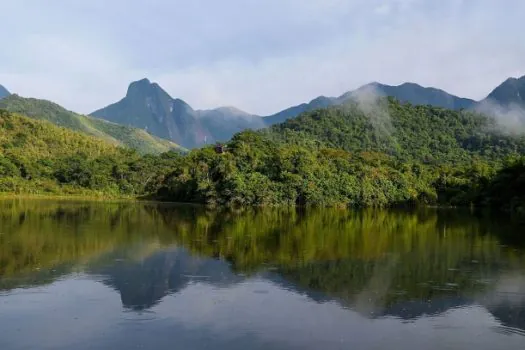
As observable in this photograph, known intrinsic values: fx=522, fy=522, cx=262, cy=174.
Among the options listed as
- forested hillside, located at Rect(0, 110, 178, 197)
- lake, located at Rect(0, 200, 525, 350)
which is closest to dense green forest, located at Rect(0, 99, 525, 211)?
forested hillside, located at Rect(0, 110, 178, 197)

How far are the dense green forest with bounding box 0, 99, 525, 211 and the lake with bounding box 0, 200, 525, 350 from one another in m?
44.2

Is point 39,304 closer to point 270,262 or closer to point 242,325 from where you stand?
point 242,325

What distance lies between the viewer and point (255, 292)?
651 inches

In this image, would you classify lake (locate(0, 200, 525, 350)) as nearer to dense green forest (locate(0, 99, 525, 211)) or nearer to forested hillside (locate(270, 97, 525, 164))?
dense green forest (locate(0, 99, 525, 211))

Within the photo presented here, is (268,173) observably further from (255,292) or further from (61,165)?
(255,292)

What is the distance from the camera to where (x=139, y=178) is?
324 feet

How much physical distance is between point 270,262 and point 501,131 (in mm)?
134249

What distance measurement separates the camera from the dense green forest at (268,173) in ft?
244

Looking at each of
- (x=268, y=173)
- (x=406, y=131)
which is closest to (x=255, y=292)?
(x=268, y=173)

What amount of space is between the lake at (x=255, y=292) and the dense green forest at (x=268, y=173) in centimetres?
4425

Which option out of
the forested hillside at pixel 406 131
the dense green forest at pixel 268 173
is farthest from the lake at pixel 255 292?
the forested hillside at pixel 406 131

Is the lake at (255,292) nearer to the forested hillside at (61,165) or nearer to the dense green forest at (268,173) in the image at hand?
the dense green forest at (268,173)

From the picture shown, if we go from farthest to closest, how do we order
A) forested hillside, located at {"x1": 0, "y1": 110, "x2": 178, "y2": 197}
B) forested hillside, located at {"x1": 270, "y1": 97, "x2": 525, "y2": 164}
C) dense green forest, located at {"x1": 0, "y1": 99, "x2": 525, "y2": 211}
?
1. forested hillside, located at {"x1": 270, "y1": 97, "x2": 525, "y2": 164}
2. forested hillside, located at {"x1": 0, "y1": 110, "x2": 178, "y2": 197}
3. dense green forest, located at {"x1": 0, "y1": 99, "x2": 525, "y2": 211}

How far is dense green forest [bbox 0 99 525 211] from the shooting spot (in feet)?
244
